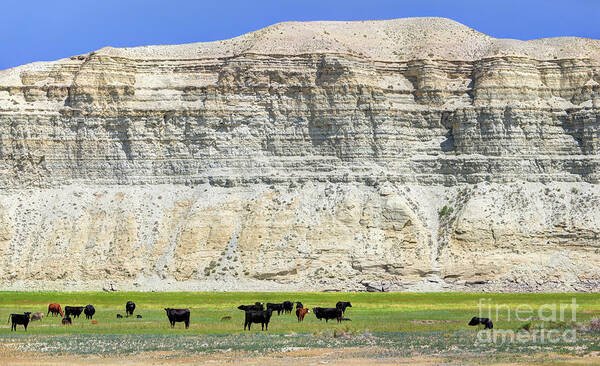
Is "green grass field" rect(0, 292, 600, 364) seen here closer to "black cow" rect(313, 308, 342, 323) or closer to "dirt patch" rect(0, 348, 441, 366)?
"black cow" rect(313, 308, 342, 323)

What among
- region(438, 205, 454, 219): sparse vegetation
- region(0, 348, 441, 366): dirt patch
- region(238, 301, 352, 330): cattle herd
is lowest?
region(0, 348, 441, 366): dirt patch

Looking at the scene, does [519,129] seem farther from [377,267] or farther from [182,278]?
[182,278]

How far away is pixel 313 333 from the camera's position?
1537 inches

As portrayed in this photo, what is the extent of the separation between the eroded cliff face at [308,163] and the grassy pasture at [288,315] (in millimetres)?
10119

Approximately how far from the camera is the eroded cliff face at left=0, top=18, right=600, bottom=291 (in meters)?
85.1

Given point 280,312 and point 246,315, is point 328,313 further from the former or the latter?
point 280,312

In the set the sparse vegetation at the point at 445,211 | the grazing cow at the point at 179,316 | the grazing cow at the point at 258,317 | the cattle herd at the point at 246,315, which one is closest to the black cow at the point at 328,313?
the cattle herd at the point at 246,315

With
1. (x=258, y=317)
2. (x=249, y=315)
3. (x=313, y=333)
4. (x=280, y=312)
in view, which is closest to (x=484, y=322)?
(x=313, y=333)

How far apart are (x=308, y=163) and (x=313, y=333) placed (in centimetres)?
5588

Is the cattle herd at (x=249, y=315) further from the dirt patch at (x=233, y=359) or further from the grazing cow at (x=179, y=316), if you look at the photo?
the dirt patch at (x=233, y=359)

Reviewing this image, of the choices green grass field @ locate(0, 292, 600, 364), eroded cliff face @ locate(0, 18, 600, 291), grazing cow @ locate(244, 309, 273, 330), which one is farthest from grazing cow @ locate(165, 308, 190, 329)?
eroded cliff face @ locate(0, 18, 600, 291)

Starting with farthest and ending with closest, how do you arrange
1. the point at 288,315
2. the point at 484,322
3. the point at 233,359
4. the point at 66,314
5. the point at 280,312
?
the point at 280,312 → the point at 288,315 → the point at 66,314 → the point at 484,322 → the point at 233,359

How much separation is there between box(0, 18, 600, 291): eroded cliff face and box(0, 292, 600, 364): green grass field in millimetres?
22106

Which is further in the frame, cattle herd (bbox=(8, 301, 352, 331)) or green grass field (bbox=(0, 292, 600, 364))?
cattle herd (bbox=(8, 301, 352, 331))
